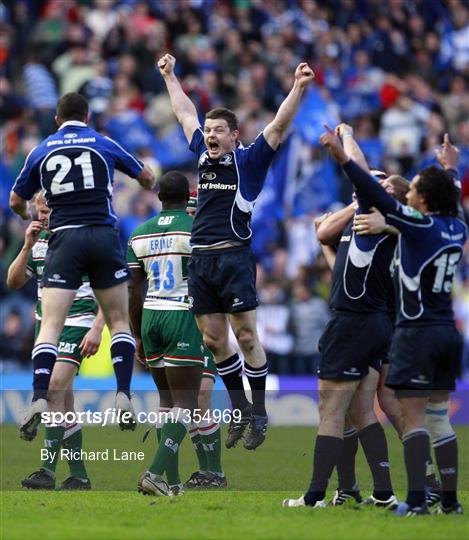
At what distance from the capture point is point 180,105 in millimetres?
11648

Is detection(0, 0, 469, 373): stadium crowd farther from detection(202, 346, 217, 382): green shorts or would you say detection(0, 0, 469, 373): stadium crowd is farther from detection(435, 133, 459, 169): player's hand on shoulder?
detection(435, 133, 459, 169): player's hand on shoulder

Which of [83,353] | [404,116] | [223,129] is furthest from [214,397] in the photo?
[404,116]

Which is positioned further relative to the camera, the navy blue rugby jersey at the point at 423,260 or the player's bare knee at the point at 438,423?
the player's bare knee at the point at 438,423

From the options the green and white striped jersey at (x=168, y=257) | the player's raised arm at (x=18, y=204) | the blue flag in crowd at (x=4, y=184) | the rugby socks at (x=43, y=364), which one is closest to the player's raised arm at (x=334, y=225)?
the green and white striped jersey at (x=168, y=257)

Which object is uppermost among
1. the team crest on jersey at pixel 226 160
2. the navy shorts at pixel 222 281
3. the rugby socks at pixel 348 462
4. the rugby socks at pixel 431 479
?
the team crest on jersey at pixel 226 160

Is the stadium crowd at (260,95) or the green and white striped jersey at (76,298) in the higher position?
the stadium crowd at (260,95)

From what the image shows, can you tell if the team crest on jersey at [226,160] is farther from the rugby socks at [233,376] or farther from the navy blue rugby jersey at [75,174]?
the rugby socks at [233,376]

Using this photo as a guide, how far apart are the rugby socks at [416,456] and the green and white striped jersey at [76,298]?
157 inches

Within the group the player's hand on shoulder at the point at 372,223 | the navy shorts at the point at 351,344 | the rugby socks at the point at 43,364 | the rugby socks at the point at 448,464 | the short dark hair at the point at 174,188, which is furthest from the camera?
the short dark hair at the point at 174,188

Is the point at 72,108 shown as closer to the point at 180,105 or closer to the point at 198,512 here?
the point at 180,105

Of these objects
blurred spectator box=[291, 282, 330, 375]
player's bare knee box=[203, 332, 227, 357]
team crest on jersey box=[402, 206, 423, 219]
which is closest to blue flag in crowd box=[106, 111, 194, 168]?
blurred spectator box=[291, 282, 330, 375]

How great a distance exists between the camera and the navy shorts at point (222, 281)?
10992 mm

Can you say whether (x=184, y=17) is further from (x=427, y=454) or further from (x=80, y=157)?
(x=427, y=454)

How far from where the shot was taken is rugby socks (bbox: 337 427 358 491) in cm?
1047
